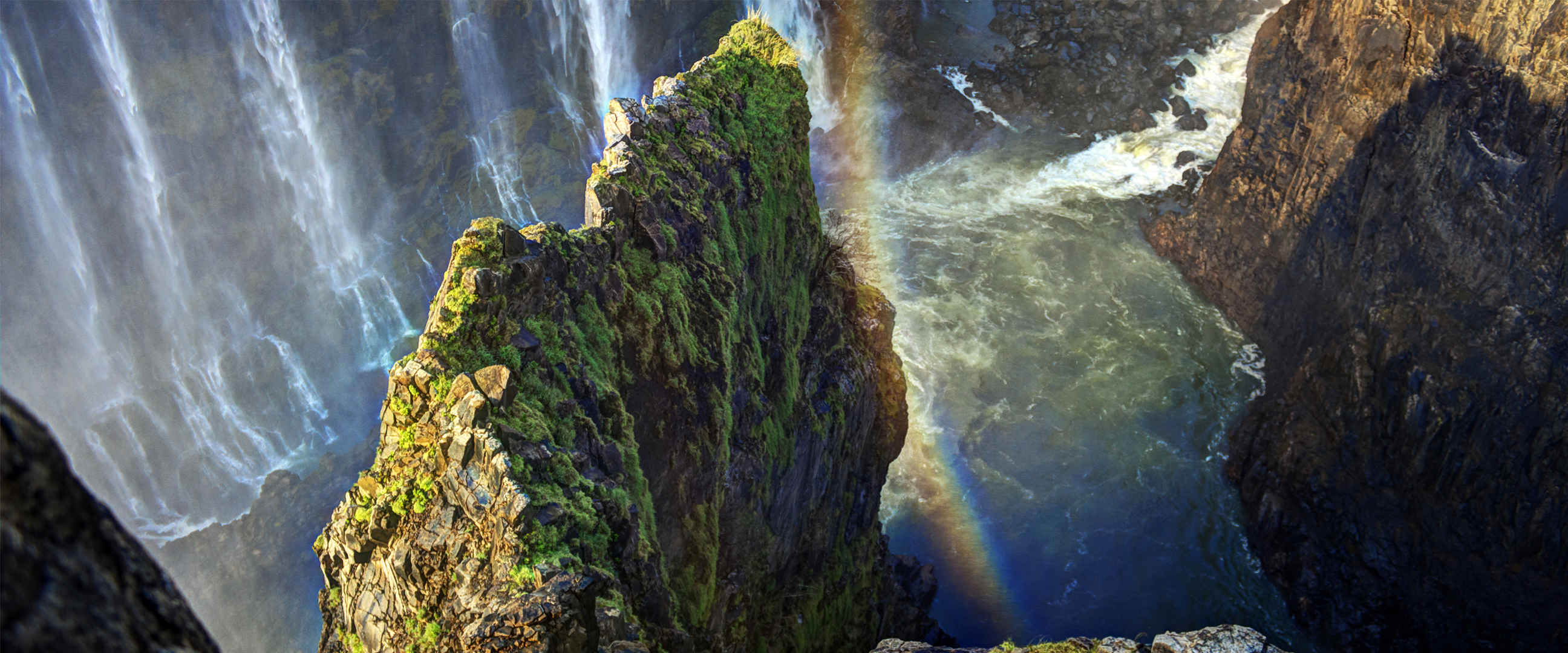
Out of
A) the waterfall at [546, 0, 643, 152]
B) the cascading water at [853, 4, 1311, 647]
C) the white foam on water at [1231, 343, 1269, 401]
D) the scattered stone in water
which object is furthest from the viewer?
the scattered stone in water

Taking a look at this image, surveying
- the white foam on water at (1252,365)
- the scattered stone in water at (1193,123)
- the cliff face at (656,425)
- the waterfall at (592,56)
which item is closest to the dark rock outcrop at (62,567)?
the cliff face at (656,425)

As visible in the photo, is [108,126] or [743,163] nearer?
[743,163]

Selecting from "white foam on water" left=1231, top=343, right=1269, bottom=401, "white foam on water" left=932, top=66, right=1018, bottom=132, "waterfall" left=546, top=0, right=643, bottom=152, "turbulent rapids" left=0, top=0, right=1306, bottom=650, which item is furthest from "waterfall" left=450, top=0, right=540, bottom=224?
"white foam on water" left=1231, top=343, right=1269, bottom=401

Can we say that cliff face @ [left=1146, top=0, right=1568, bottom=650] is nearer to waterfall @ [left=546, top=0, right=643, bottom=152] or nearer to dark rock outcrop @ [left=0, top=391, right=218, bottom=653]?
waterfall @ [left=546, top=0, right=643, bottom=152]

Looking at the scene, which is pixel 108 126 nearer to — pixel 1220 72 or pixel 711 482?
pixel 711 482

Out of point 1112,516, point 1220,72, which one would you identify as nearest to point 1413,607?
point 1112,516
